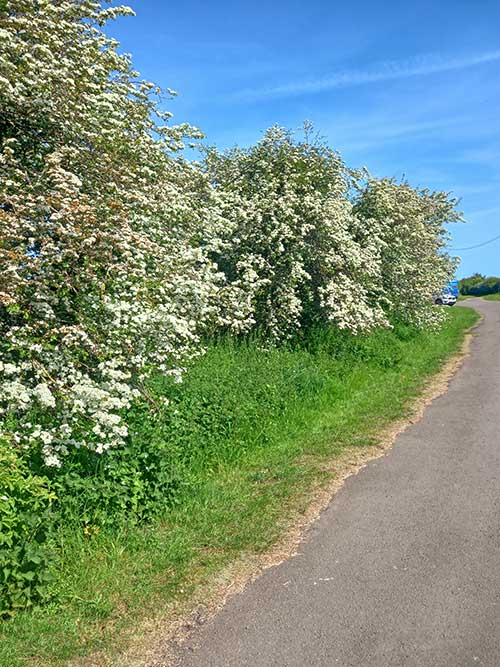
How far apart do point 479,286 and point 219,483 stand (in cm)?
9778

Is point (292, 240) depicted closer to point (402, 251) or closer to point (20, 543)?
point (402, 251)

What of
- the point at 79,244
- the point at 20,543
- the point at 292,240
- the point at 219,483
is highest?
the point at 292,240

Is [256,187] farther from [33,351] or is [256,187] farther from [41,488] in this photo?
[41,488]

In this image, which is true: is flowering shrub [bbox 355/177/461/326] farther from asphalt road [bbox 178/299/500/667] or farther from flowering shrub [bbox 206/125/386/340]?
asphalt road [bbox 178/299/500/667]

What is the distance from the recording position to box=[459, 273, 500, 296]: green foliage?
297 ft

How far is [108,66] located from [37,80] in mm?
2062

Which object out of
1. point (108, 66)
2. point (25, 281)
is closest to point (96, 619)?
point (25, 281)

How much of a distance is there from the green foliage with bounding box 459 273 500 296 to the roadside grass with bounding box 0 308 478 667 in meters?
83.0

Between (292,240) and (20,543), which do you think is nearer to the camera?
(20,543)

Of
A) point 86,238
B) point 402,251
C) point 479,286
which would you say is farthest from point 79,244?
point 479,286

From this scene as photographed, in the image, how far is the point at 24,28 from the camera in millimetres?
7230

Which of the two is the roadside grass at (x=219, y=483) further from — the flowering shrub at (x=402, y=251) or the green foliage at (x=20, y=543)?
the flowering shrub at (x=402, y=251)

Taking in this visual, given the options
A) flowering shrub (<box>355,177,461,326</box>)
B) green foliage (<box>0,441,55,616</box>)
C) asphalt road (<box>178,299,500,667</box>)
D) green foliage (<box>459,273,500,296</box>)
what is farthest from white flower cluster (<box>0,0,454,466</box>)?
green foliage (<box>459,273,500,296</box>)

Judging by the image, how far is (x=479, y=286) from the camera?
9675 centimetres
